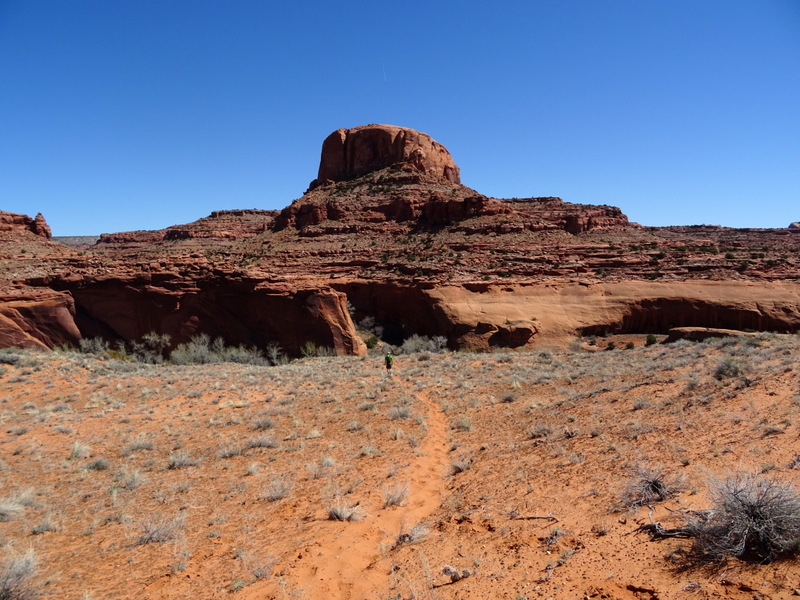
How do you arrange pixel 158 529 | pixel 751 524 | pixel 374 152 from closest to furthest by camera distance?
pixel 751 524
pixel 158 529
pixel 374 152

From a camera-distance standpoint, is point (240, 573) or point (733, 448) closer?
point (240, 573)

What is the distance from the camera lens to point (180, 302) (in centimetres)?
2697

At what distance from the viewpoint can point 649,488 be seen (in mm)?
4996

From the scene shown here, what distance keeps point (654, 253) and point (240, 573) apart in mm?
38922

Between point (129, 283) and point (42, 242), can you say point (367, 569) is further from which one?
point (42, 242)

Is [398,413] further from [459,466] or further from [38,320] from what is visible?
[38,320]

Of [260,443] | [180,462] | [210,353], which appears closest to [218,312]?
[210,353]

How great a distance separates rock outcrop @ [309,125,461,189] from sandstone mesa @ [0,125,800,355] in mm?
10066

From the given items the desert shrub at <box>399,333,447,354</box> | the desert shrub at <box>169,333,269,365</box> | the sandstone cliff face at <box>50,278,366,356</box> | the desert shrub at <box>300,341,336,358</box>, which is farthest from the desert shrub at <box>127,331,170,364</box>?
the desert shrub at <box>399,333,447,354</box>

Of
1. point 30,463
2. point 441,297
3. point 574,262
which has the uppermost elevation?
point 574,262

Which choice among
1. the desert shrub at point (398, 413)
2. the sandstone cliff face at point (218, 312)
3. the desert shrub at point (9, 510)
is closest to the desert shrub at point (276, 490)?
the desert shrub at point (9, 510)

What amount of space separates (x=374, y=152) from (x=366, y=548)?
183 ft

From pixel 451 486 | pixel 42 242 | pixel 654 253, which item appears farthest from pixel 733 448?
pixel 42 242

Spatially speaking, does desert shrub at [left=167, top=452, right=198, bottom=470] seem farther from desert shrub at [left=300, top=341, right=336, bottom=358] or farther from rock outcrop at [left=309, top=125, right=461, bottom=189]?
rock outcrop at [left=309, top=125, right=461, bottom=189]
